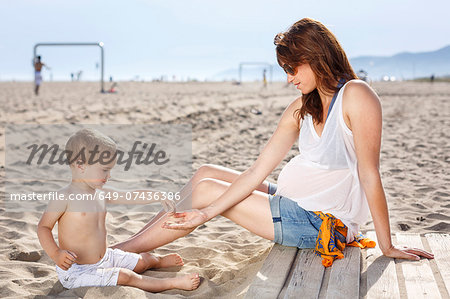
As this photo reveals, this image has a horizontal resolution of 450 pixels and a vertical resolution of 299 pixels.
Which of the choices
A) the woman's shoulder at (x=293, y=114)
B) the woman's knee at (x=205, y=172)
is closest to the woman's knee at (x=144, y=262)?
the woman's knee at (x=205, y=172)

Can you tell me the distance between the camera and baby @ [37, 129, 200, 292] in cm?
230

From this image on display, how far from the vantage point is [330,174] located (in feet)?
8.18

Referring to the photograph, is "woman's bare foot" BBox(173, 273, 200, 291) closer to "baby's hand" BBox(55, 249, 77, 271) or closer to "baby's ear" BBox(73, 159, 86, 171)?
"baby's hand" BBox(55, 249, 77, 271)

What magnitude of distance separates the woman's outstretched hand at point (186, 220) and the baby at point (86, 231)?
0.28 metres

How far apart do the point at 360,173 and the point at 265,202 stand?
0.56 m

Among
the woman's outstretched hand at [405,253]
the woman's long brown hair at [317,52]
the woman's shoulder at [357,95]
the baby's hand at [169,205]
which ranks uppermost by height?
the woman's long brown hair at [317,52]

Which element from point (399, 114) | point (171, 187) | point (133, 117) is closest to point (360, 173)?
point (171, 187)

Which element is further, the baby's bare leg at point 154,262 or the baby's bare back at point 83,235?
the baby's bare leg at point 154,262

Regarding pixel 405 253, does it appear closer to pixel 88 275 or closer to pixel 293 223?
pixel 293 223

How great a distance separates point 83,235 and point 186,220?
559 mm

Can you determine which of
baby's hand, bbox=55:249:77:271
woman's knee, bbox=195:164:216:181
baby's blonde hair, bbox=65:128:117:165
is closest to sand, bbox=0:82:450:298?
baby's hand, bbox=55:249:77:271

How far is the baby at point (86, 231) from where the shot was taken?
2301 millimetres

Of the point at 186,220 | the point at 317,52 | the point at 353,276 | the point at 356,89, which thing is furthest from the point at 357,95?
the point at 186,220

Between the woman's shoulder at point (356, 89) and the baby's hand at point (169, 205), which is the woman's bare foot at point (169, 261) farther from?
the woman's shoulder at point (356, 89)
